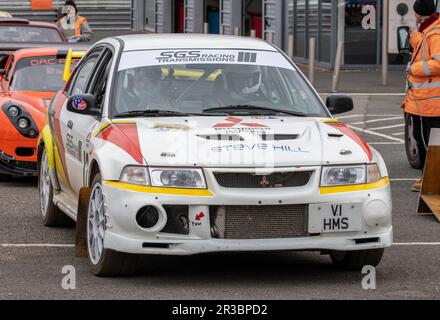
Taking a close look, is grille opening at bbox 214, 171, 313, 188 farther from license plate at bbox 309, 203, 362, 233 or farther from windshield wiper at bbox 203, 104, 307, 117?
windshield wiper at bbox 203, 104, 307, 117

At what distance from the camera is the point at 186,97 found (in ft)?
29.3

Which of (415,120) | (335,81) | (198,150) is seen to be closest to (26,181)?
(415,120)

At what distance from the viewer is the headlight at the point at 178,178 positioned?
7.72 m

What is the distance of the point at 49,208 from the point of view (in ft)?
34.1

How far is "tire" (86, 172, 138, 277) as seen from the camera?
8000 mm

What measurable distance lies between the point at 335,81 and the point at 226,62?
16.1 metres

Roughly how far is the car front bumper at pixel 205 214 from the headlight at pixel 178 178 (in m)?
0.04

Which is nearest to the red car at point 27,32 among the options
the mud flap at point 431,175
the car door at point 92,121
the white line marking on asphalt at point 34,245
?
the mud flap at point 431,175

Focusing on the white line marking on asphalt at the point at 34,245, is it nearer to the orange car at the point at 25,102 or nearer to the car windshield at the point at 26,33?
the orange car at the point at 25,102

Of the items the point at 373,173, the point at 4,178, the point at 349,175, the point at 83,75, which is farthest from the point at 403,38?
the point at 349,175

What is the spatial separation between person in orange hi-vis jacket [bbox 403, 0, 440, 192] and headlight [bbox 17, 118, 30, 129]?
389 cm

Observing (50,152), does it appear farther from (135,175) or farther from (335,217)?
(335,217)

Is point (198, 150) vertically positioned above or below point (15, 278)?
above

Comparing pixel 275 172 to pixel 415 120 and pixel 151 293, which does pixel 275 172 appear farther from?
pixel 415 120
